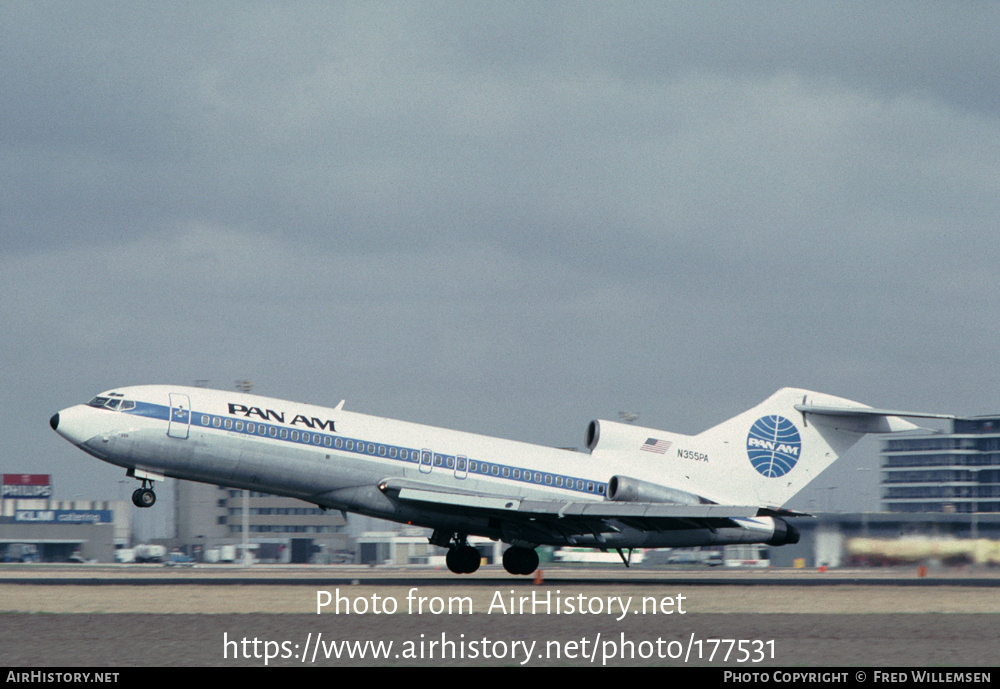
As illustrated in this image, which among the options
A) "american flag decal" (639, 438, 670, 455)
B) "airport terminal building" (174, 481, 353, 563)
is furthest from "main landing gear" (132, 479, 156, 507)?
"airport terminal building" (174, 481, 353, 563)

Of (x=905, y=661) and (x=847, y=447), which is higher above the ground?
(x=847, y=447)

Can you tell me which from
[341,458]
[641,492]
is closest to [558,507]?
[641,492]

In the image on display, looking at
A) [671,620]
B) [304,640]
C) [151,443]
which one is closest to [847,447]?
[671,620]

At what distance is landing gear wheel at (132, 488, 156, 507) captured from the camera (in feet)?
119

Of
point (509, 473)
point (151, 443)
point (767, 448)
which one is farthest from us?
point (767, 448)

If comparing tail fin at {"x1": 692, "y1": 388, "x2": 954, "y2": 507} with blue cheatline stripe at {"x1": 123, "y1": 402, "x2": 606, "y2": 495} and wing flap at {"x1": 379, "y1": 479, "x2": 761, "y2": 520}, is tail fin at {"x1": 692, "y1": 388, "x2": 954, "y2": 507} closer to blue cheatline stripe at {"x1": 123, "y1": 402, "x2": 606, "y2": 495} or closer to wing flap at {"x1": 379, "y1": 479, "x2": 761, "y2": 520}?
wing flap at {"x1": 379, "y1": 479, "x2": 761, "y2": 520}

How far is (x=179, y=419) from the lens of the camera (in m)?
36.5

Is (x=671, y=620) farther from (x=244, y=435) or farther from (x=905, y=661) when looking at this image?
(x=244, y=435)

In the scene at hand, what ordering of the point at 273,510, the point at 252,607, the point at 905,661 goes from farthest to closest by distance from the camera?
the point at 273,510 → the point at 252,607 → the point at 905,661

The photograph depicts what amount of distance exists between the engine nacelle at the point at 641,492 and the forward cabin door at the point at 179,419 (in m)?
15.0

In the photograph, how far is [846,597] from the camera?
110ft

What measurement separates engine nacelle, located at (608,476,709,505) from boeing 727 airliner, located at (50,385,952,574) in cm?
5

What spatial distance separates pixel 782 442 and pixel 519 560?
1137cm
